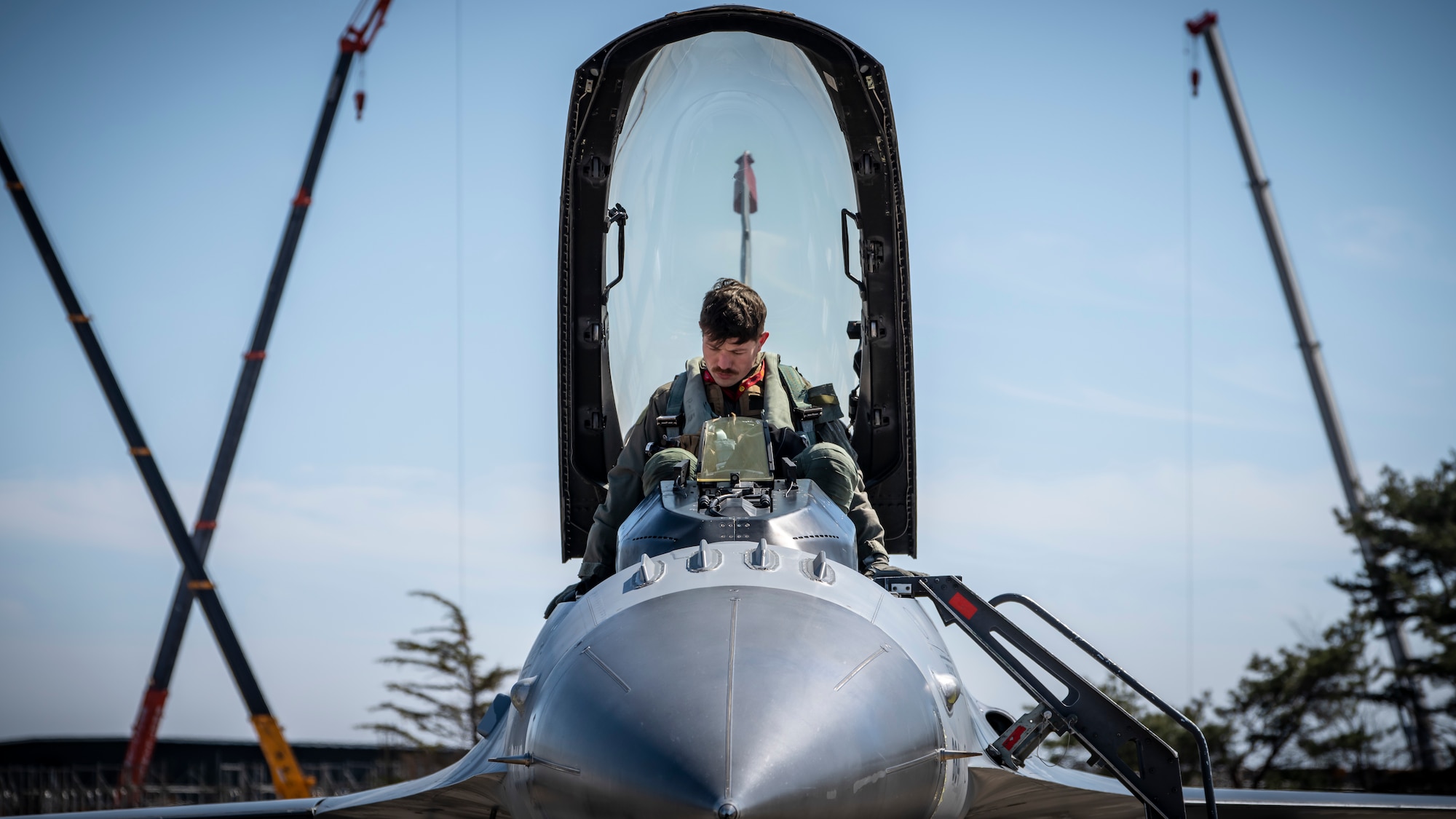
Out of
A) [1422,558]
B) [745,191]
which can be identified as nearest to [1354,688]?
[1422,558]

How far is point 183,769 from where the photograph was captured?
27031mm

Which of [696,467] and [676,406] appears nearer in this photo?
[696,467]

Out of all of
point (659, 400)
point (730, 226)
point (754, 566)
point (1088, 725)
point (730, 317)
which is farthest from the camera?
point (730, 226)

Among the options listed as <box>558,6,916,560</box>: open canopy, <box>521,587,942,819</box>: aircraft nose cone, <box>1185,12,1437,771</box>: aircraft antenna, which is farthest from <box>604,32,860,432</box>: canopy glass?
<box>1185,12,1437,771</box>: aircraft antenna

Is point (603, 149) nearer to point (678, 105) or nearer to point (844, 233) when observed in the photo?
point (678, 105)

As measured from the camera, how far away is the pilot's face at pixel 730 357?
17.4 ft

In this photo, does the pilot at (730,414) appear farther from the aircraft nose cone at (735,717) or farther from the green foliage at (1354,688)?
the green foliage at (1354,688)

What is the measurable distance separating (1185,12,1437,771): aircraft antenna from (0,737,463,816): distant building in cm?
1718

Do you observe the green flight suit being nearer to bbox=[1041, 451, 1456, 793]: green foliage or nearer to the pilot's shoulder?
the pilot's shoulder

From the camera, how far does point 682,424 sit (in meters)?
5.54

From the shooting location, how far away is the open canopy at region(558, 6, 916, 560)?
6.12 m

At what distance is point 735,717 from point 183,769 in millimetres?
28717

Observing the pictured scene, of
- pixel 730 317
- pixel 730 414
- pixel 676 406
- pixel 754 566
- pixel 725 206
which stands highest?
pixel 725 206

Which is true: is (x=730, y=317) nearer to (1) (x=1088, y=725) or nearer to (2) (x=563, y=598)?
(2) (x=563, y=598)
